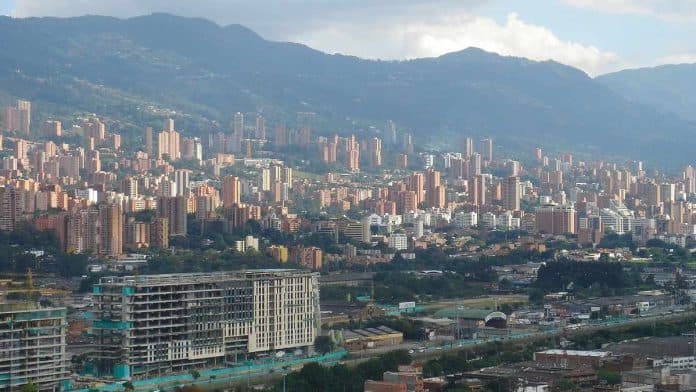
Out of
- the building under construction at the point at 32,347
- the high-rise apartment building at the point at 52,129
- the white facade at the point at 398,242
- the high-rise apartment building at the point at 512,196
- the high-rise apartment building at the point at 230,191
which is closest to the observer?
the building under construction at the point at 32,347

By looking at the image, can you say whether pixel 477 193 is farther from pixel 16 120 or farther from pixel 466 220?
pixel 16 120

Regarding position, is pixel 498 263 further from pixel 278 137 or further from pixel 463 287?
pixel 278 137

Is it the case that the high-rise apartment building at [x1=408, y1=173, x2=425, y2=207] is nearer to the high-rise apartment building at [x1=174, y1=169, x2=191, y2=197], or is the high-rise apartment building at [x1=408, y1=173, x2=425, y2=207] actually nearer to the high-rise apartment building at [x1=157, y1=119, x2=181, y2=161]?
the high-rise apartment building at [x1=174, y1=169, x2=191, y2=197]

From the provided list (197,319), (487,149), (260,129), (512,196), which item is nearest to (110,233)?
(197,319)

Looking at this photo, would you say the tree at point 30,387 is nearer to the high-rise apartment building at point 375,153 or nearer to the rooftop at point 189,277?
the rooftop at point 189,277

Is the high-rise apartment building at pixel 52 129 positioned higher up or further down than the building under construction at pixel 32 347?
higher up

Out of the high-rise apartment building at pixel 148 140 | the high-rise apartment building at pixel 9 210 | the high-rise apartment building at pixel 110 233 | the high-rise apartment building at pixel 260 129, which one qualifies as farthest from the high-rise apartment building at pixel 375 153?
the high-rise apartment building at pixel 110 233
